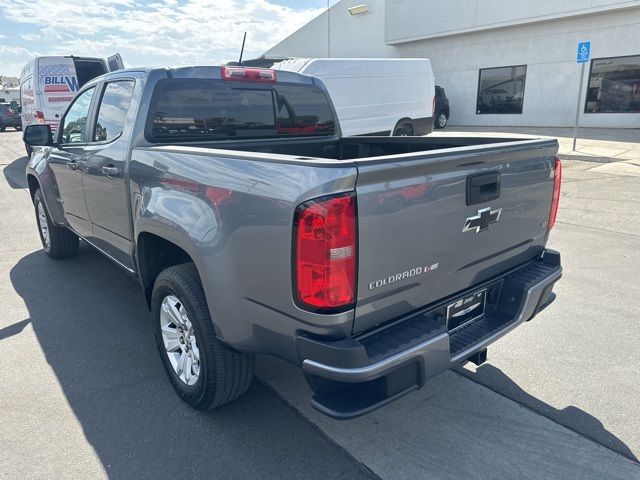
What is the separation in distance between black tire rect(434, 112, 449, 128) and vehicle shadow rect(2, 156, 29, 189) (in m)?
15.4

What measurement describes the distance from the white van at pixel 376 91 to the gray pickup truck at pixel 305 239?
26.4ft

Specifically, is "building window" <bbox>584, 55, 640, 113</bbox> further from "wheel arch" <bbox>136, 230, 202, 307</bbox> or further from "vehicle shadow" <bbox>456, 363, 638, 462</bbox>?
"wheel arch" <bbox>136, 230, 202, 307</bbox>

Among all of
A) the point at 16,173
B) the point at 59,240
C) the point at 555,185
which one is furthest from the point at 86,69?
the point at 555,185

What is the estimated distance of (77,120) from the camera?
14.3 feet

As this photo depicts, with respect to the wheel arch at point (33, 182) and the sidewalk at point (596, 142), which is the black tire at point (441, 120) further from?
the wheel arch at point (33, 182)

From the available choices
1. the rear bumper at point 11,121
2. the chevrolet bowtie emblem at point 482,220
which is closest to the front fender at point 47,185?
the chevrolet bowtie emblem at point 482,220

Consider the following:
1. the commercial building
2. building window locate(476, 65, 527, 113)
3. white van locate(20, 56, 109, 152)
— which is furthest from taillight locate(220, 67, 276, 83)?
building window locate(476, 65, 527, 113)

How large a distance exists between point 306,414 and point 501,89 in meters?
20.4

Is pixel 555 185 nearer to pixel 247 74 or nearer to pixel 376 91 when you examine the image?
pixel 247 74

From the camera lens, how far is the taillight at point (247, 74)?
11.4ft

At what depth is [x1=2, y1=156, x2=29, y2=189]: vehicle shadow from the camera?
36.1 ft

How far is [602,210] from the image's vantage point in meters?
7.48

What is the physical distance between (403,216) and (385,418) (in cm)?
136

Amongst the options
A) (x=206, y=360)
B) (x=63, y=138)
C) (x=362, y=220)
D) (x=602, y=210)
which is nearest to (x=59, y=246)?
(x=63, y=138)
